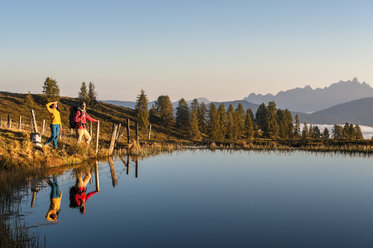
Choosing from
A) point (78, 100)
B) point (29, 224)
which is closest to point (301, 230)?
point (29, 224)

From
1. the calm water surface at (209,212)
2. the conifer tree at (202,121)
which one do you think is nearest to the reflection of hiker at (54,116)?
the calm water surface at (209,212)

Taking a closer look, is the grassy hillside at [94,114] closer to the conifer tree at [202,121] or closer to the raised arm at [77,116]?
the conifer tree at [202,121]

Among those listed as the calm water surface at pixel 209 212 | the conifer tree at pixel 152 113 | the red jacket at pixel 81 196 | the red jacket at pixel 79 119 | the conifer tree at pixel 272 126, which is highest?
the conifer tree at pixel 152 113

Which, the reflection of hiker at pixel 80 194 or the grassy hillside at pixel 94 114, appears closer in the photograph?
the reflection of hiker at pixel 80 194

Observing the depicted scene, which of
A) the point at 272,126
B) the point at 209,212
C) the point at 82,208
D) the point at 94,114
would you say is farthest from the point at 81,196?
the point at 272,126

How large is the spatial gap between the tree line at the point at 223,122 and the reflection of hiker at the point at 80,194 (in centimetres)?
6601

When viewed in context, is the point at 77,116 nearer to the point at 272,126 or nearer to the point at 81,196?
the point at 81,196

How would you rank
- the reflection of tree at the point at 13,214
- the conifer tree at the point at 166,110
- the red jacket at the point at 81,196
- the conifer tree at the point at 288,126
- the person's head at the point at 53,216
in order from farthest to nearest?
the conifer tree at the point at 166,110, the conifer tree at the point at 288,126, the red jacket at the point at 81,196, the person's head at the point at 53,216, the reflection of tree at the point at 13,214

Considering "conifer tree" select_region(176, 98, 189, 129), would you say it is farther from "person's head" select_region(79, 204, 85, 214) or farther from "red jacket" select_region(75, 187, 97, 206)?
"person's head" select_region(79, 204, 85, 214)

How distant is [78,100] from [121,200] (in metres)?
106

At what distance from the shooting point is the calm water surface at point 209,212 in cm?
747

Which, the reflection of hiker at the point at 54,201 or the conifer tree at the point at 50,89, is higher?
the conifer tree at the point at 50,89

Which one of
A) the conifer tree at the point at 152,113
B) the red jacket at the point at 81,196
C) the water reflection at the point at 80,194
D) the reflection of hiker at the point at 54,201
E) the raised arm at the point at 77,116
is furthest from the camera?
the conifer tree at the point at 152,113

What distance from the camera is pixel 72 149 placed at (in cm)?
1966
